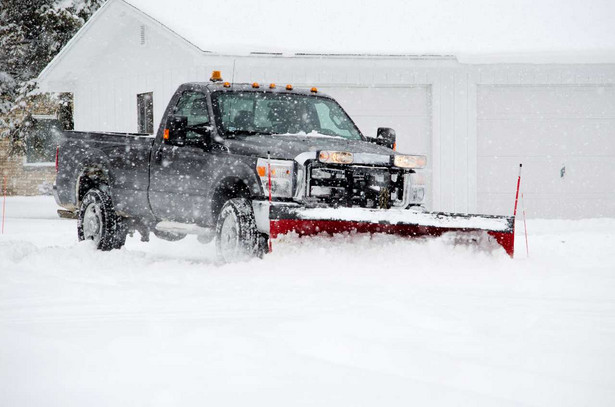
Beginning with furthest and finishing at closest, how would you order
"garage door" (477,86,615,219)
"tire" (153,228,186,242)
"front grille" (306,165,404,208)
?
"garage door" (477,86,615,219) → "tire" (153,228,186,242) → "front grille" (306,165,404,208)

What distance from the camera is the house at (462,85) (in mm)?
17422

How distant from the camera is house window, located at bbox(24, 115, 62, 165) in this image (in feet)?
95.1

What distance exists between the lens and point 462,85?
17922 millimetres

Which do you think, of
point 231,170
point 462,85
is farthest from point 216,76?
point 462,85

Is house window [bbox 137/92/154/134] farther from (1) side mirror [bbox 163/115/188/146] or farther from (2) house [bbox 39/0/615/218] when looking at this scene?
(1) side mirror [bbox 163/115/188/146]

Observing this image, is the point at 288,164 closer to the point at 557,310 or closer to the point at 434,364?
the point at 557,310

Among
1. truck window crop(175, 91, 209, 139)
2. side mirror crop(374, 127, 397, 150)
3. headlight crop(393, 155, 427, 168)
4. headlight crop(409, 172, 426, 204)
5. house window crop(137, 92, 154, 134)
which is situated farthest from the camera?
house window crop(137, 92, 154, 134)

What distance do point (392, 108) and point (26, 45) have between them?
16241mm

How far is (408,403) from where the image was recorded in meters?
4.32

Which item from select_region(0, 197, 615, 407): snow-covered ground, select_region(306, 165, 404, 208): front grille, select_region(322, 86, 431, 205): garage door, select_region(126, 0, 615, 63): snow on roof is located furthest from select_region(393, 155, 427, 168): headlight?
select_region(322, 86, 431, 205): garage door

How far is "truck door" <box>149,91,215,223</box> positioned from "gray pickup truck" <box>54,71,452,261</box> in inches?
0.4

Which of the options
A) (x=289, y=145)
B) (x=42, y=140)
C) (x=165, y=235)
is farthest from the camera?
(x=42, y=140)

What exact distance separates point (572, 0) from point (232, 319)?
16.3 meters

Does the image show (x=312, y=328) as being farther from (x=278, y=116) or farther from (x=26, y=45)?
(x=26, y=45)
